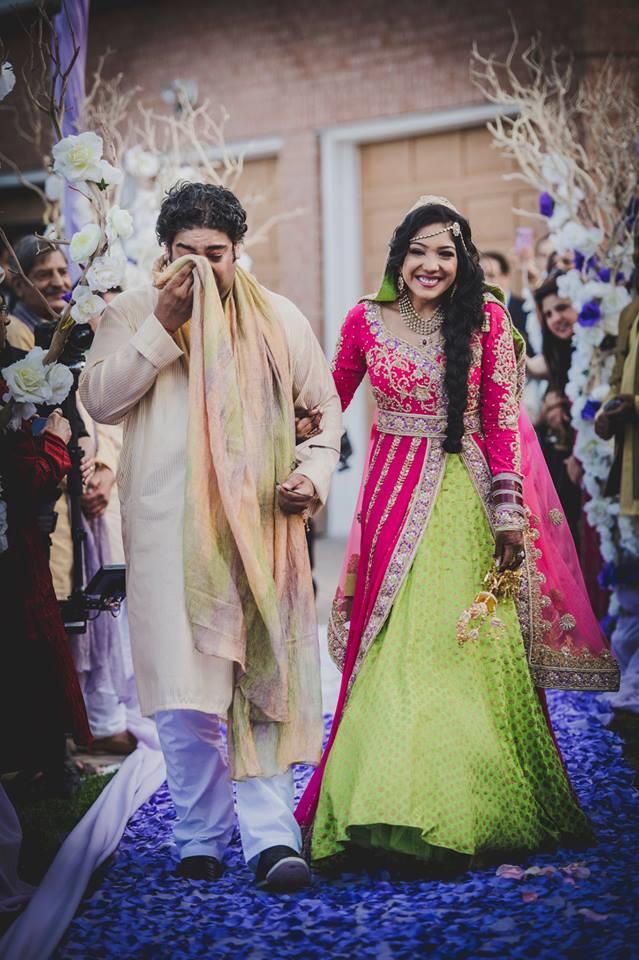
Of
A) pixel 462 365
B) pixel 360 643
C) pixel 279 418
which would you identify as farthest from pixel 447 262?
pixel 360 643

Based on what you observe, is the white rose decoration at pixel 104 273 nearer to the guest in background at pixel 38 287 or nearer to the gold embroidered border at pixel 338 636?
the gold embroidered border at pixel 338 636

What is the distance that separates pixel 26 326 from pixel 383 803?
8.56ft

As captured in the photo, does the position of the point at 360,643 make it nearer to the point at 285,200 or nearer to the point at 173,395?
the point at 173,395

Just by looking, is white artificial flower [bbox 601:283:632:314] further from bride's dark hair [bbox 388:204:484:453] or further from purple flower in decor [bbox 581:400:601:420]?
bride's dark hair [bbox 388:204:484:453]

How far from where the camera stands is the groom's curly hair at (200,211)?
3.52 meters

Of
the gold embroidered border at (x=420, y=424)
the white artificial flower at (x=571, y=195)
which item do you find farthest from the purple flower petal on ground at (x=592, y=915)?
the white artificial flower at (x=571, y=195)

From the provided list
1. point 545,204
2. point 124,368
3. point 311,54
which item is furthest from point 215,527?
point 311,54

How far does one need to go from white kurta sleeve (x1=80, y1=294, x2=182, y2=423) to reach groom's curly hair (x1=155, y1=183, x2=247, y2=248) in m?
0.27

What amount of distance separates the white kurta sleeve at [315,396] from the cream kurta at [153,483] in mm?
12

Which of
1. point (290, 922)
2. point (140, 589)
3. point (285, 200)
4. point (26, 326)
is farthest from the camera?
point (285, 200)

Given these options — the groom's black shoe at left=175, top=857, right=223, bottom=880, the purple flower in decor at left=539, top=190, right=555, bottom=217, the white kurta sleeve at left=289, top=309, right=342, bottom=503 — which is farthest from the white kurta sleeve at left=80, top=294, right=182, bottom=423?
the purple flower in decor at left=539, top=190, right=555, bottom=217

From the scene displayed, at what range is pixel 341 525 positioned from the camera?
1081 cm

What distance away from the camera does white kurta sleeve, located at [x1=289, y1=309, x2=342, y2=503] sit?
146 inches

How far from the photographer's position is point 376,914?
10.7 ft
